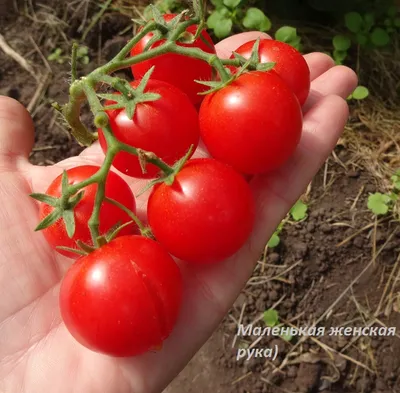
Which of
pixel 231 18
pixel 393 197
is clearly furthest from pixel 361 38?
pixel 393 197

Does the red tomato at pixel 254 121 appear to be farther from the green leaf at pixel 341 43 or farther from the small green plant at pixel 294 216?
the green leaf at pixel 341 43

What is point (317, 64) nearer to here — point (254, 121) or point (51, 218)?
point (254, 121)

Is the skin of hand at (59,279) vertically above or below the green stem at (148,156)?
below

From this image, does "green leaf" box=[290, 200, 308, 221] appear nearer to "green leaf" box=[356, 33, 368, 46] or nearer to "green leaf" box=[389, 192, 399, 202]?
"green leaf" box=[389, 192, 399, 202]

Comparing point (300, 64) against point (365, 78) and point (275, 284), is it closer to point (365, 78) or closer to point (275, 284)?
point (275, 284)

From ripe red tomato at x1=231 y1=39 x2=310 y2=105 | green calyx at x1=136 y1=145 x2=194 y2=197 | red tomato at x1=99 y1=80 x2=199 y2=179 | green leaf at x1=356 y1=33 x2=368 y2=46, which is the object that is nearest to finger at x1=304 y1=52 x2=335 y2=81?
ripe red tomato at x1=231 y1=39 x2=310 y2=105

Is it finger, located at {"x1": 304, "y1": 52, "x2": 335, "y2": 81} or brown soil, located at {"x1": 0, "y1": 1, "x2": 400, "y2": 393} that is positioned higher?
finger, located at {"x1": 304, "y1": 52, "x2": 335, "y2": 81}

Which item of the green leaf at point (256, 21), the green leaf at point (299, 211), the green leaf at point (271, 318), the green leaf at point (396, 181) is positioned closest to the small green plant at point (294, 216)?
the green leaf at point (299, 211)
